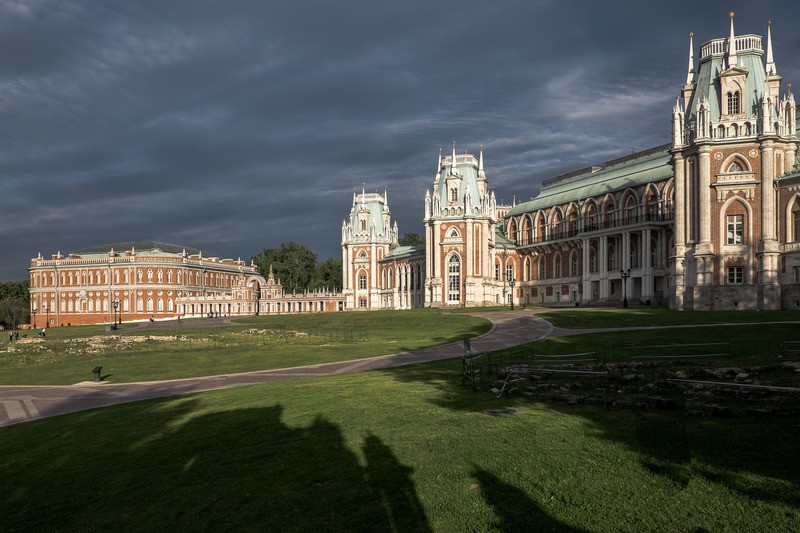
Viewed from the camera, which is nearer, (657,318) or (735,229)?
(657,318)

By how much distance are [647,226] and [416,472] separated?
231 feet

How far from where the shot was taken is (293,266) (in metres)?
169

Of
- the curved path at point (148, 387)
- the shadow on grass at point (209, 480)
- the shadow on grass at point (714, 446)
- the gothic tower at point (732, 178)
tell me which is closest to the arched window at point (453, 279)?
the gothic tower at point (732, 178)

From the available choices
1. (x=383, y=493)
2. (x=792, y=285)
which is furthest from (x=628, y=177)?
(x=383, y=493)

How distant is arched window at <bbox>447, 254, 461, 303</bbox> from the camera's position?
92.8m

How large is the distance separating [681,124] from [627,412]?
5348cm

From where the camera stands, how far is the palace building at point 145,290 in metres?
133

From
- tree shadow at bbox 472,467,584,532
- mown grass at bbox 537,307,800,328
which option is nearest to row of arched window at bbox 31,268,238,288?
mown grass at bbox 537,307,800,328

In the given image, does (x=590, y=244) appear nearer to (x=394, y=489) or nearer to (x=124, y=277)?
(x=394, y=489)

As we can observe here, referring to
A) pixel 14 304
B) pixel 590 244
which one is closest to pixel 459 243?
pixel 590 244

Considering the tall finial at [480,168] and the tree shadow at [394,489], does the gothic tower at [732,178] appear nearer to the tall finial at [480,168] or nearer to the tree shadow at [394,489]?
the tall finial at [480,168]

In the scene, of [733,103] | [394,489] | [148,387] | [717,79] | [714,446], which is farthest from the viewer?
[717,79]

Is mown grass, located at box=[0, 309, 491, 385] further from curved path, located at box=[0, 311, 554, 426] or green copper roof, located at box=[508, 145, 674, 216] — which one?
green copper roof, located at box=[508, 145, 674, 216]

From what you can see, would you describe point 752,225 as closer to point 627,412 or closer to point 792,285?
point 792,285
